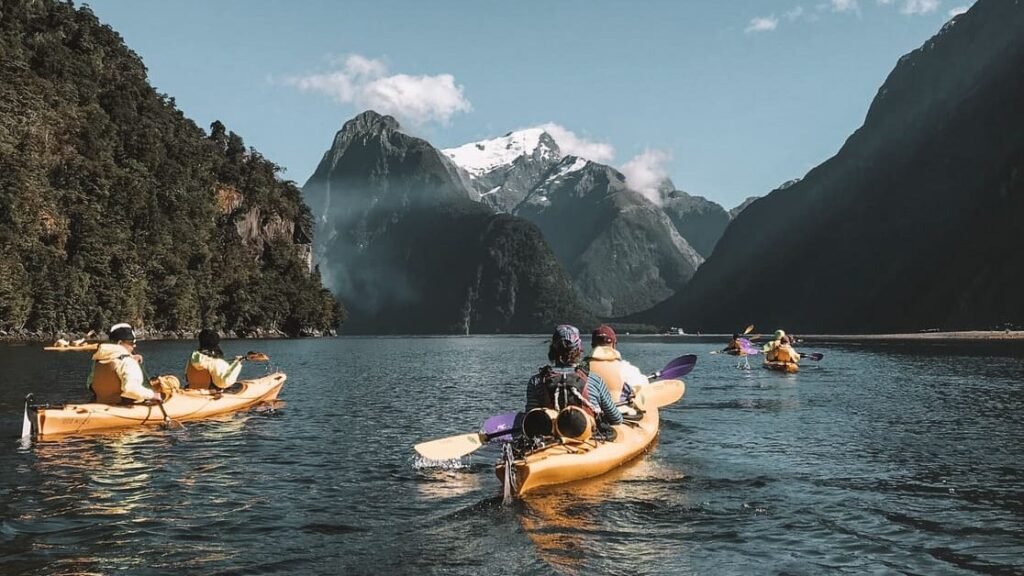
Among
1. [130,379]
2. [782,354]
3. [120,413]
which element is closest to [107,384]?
[130,379]

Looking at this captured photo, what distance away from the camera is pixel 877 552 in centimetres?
859

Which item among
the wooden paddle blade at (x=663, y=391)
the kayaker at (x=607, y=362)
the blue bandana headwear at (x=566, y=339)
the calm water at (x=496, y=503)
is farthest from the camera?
the wooden paddle blade at (x=663, y=391)

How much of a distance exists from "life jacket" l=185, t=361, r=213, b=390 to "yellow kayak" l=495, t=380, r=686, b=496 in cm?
1246

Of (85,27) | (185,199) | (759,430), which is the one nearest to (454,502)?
(759,430)

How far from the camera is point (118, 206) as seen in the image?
87.6m

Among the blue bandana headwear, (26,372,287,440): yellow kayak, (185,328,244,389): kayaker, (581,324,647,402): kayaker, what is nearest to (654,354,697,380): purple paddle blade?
(581,324,647,402): kayaker

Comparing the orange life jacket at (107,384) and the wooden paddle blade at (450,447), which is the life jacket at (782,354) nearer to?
the wooden paddle blade at (450,447)

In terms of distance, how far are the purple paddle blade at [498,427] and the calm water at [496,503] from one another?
0.86 m

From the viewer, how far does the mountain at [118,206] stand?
2825 inches

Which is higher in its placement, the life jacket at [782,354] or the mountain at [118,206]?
the mountain at [118,206]

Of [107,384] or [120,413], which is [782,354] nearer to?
[120,413]

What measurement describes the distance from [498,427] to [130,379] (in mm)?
9684

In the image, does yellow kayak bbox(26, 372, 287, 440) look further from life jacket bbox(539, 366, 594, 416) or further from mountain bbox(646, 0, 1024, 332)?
mountain bbox(646, 0, 1024, 332)

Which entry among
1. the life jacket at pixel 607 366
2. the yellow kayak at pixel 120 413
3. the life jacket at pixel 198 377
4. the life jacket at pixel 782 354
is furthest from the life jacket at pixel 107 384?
the life jacket at pixel 782 354
